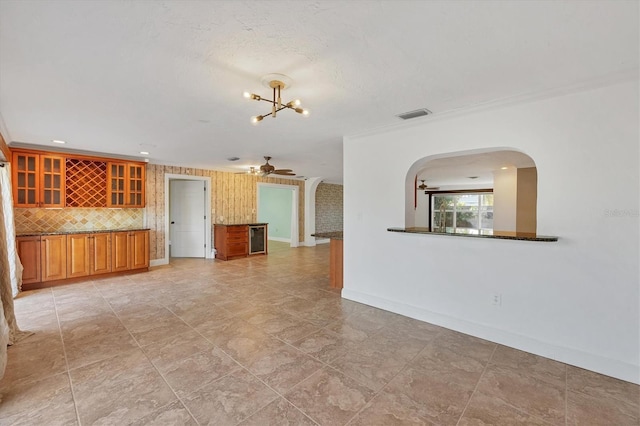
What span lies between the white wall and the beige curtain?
150 inches

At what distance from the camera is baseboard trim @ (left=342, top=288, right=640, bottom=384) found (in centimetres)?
224

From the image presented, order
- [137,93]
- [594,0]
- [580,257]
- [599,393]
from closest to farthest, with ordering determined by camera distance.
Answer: [594,0]
[599,393]
[580,257]
[137,93]

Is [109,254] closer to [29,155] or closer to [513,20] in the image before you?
[29,155]

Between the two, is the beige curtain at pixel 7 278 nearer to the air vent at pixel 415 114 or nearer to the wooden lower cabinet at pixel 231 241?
the wooden lower cabinet at pixel 231 241

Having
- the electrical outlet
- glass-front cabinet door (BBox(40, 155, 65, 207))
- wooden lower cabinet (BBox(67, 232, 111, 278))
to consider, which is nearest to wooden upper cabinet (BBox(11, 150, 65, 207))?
glass-front cabinet door (BBox(40, 155, 65, 207))

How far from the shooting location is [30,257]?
4566 mm

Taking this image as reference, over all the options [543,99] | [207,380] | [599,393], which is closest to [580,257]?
[599,393]

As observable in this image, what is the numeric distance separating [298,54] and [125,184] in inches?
215

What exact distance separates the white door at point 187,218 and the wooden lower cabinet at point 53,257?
2814 millimetres

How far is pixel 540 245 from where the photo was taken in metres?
2.59

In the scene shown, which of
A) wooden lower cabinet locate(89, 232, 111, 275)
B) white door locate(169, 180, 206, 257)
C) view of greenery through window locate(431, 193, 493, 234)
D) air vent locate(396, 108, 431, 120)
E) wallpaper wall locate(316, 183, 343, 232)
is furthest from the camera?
view of greenery through window locate(431, 193, 493, 234)

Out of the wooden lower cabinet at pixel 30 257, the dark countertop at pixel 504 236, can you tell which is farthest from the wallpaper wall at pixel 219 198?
the dark countertop at pixel 504 236

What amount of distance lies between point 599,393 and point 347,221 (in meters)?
2.90

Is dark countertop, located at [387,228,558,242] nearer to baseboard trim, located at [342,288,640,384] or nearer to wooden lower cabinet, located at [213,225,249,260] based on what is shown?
baseboard trim, located at [342,288,640,384]
